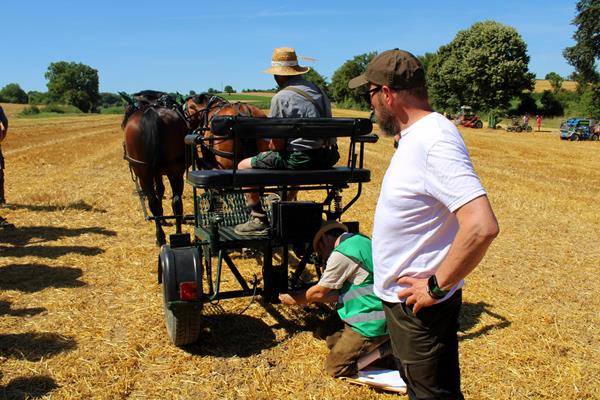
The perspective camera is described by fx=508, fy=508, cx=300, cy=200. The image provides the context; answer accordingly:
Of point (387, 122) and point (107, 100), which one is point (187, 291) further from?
point (107, 100)

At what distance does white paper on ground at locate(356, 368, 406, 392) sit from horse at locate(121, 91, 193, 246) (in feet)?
12.8

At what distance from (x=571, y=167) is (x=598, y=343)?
14275 mm

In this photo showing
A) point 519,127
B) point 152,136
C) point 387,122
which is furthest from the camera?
point 519,127

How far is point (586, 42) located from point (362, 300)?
4528 centimetres

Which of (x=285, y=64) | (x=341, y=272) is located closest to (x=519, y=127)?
(x=285, y=64)

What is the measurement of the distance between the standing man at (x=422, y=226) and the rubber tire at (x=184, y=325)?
78.3 inches

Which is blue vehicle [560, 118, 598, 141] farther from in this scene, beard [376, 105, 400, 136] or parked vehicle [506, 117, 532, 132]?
beard [376, 105, 400, 136]

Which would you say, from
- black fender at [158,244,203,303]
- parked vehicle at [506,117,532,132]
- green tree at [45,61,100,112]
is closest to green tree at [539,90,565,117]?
parked vehicle at [506,117,532,132]

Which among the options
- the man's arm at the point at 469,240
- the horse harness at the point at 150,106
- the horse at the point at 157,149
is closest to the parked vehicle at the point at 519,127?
the horse harness at the point at 150,106

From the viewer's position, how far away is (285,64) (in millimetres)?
4871

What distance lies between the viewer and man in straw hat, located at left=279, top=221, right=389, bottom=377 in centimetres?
369

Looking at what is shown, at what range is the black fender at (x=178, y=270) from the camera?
376 cm

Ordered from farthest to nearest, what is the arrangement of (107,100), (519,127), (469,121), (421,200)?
(107,100), (469,121), (519,127), (421,200)

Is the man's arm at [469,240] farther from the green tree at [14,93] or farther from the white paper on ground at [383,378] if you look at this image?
the green tree at [14,93]
